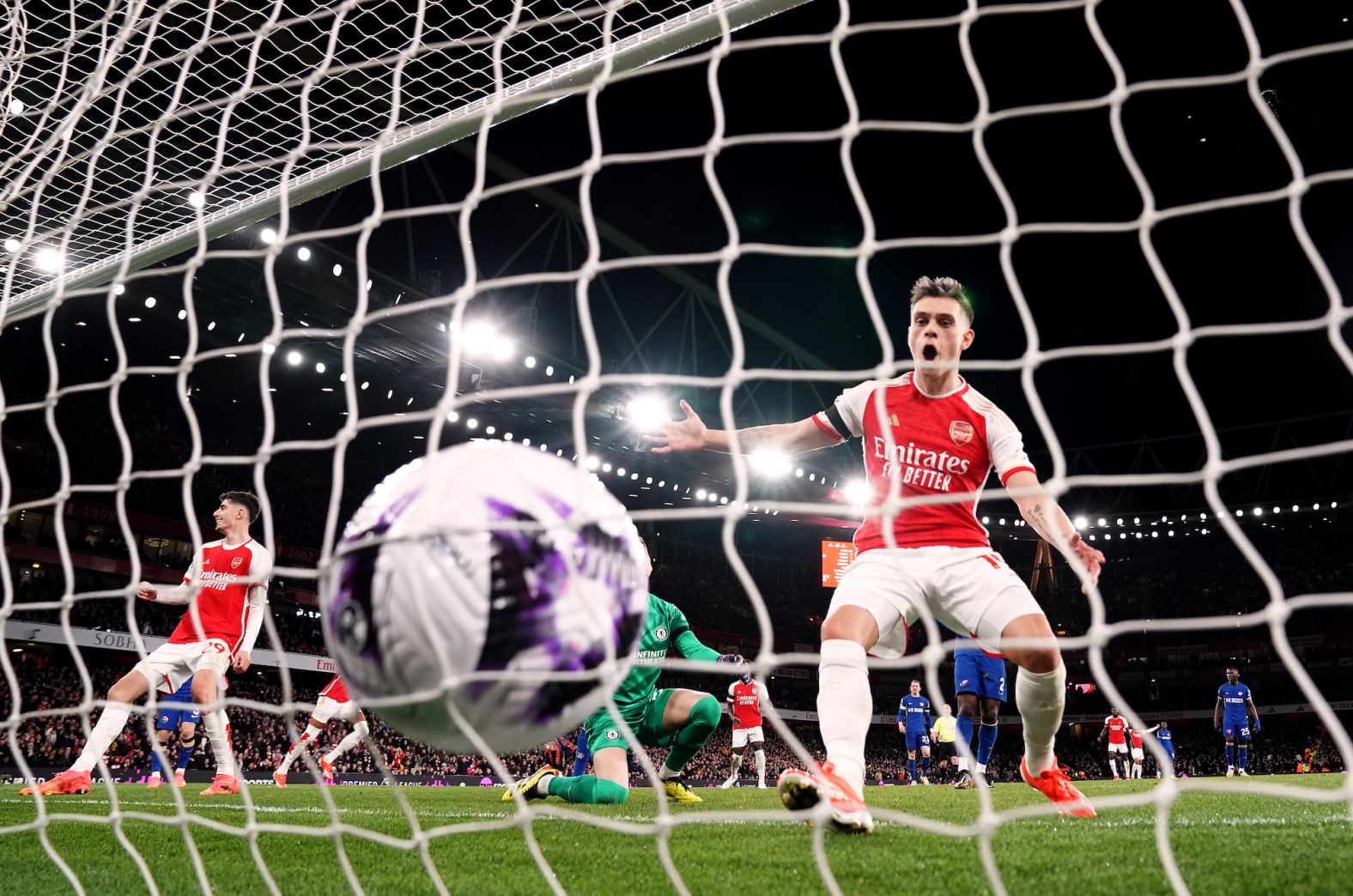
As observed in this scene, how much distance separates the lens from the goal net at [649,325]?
252 cm

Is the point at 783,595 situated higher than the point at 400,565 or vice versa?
the point at 400,565

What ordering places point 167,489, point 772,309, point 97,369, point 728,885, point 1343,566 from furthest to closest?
point 1343,566 → point 167,489 → point 97,369 → point 772,309 → point 728,885

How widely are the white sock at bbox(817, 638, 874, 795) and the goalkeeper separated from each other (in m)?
1.85

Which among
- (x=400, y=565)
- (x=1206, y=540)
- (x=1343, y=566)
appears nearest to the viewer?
(x=400, y=565)

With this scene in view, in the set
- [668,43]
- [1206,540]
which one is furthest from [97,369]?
[1206,540]

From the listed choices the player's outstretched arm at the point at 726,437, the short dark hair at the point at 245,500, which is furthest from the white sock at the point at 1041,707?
the short dark hair at the point at 245,500

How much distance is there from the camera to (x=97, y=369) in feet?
73.2

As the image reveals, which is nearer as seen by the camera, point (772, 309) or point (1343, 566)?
point (772, 309)

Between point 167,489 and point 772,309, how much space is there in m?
16.0

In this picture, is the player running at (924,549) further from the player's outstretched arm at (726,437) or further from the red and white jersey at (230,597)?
the red and white jersey at (230,597)

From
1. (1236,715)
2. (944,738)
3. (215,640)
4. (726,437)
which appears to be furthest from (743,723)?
(726,437)

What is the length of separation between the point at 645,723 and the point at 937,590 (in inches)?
98.5

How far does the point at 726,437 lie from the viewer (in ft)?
10.1

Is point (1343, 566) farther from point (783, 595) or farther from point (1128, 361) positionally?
point (783, 595)
